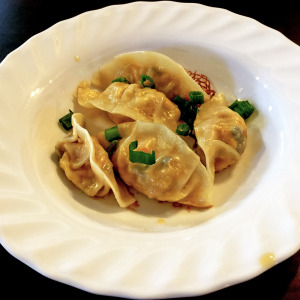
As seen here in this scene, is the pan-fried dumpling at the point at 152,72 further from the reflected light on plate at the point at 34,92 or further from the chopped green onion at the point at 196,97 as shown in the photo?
the reflected light on plate at the point at 34,92

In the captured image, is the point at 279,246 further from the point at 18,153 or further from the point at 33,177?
Answer: the point at 18,153

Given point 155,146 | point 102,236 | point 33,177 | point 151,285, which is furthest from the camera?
point 155,146

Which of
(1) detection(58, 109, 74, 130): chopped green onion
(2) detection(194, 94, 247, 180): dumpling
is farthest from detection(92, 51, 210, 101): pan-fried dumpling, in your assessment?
(1) detection(58, 109, 74, 130): chopped green onion

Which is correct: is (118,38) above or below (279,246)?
above

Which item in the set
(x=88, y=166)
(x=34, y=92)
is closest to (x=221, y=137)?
(x=88, y=166)

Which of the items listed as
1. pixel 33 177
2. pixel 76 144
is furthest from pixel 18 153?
pixel 76 144

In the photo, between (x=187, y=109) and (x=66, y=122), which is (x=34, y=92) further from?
(x=187, y=109)
